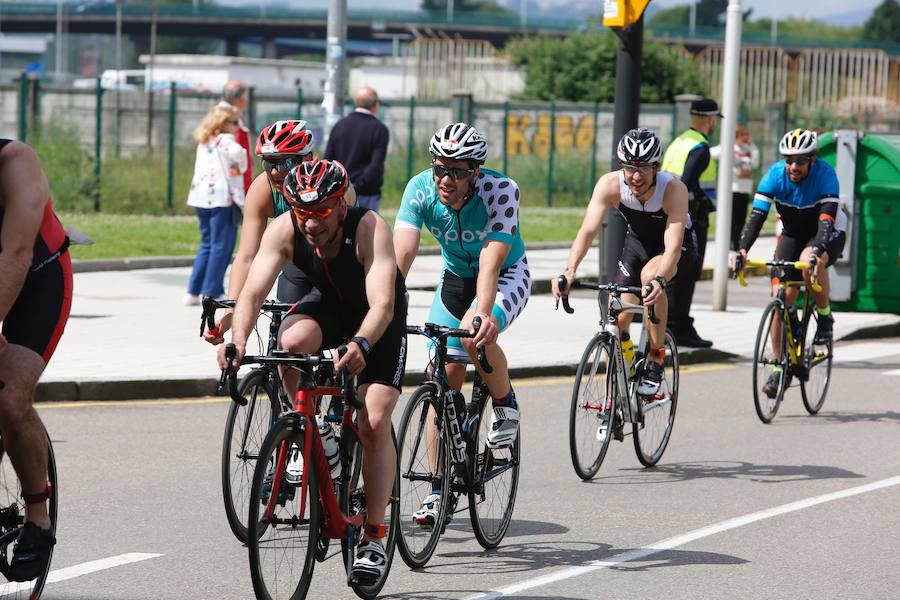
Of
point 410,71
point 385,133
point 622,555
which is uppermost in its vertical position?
point 410,71

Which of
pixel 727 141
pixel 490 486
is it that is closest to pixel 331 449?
pixel 490 486

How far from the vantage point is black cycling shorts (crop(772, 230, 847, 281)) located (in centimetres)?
1052

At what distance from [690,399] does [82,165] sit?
17093 millimetres

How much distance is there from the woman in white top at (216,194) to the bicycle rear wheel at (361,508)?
7988 mm

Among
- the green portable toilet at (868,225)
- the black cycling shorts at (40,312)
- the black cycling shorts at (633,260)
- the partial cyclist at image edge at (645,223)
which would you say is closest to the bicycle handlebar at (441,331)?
the black cycling shorts at (40,312)

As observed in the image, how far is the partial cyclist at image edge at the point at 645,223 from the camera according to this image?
8523mm

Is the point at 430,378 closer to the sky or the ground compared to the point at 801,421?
closer to the sky

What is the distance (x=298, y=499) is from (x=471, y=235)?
2029 millimetres

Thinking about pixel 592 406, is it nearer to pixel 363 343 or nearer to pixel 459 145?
pixel 459 145

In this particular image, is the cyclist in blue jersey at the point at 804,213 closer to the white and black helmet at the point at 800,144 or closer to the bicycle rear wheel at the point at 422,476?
the white and black helmet at the point at 800,144

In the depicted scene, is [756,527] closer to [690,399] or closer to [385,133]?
[690,399]

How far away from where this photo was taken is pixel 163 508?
7277 mm

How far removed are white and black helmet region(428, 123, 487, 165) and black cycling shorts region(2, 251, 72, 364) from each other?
1.94 metres

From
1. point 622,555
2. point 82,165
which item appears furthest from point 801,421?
point 82,165
